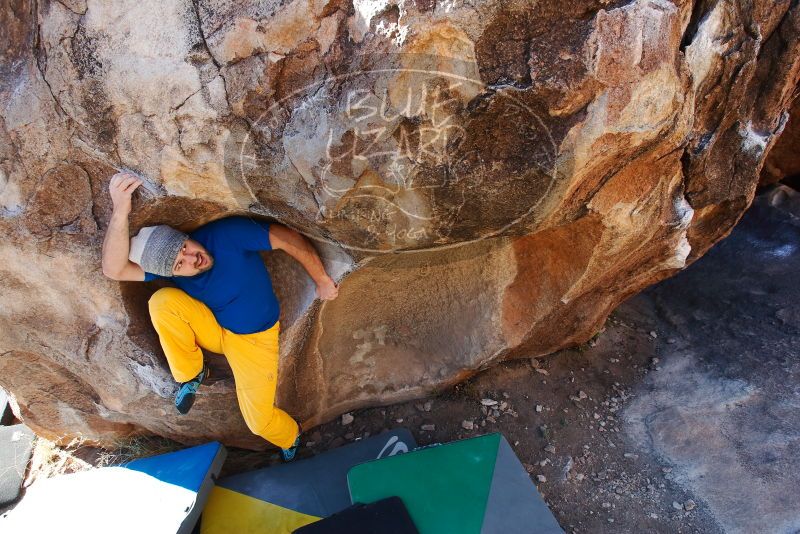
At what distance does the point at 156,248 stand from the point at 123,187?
0.20 meters

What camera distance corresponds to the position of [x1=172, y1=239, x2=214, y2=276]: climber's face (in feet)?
5.98

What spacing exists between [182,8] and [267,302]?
944 millimetres

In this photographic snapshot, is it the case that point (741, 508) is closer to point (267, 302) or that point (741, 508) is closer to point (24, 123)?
point (267, 302)

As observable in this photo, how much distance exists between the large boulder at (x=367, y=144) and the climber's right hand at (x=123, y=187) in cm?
4

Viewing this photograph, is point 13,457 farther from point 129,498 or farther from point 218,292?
point 218,292

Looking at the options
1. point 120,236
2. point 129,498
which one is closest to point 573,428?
point 129,498

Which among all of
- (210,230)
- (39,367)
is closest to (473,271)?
(210,230)

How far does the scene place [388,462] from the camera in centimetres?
212

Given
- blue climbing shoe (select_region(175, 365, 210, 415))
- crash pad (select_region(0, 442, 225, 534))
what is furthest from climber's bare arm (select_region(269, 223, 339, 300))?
crash pad (select_region(0, 442, 225, 534))

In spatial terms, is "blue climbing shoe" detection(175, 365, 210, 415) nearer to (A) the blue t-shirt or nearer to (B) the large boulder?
(B) the large boulder

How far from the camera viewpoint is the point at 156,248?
178 cm

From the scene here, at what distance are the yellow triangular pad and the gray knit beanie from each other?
0.90m

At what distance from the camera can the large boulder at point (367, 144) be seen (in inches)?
54.4

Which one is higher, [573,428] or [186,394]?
[186,394]
